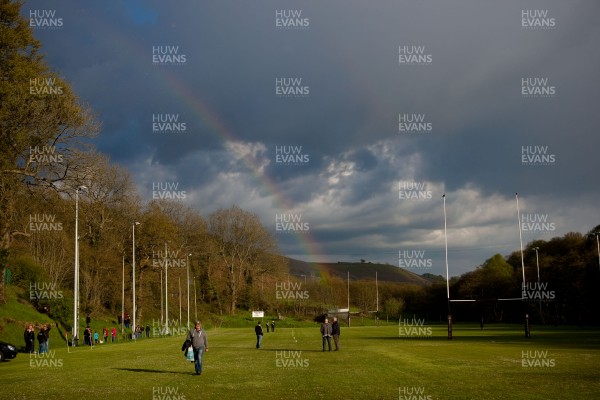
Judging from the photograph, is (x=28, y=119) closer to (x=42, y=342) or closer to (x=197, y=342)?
(x=42, y=342)

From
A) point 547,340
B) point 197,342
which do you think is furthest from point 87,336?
point 547,340

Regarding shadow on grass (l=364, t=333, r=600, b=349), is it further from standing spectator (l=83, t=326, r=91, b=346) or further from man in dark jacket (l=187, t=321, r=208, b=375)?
standing spectator (l=83, t=326, r=91, b=346)

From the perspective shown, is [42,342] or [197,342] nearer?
[197,342]

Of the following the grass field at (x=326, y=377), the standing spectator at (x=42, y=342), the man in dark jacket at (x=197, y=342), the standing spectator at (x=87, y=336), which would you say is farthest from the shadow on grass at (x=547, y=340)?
the standing spectator at (x=87, y=336)

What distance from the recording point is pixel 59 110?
43.8 meters

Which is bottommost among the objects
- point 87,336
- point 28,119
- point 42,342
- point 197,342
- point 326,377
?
point 87,336

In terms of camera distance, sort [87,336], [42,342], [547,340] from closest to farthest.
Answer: [42,342] < [547,340] < [87,336]

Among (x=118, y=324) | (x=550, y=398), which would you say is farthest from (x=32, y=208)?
(x=550, y=398)

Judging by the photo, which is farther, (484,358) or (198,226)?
(198,226)

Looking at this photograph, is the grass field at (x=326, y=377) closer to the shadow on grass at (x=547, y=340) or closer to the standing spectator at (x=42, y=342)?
the shadow on grass at (x=547, y=340)

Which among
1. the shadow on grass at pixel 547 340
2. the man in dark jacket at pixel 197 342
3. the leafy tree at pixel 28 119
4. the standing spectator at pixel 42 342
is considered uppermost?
the leafy tree at pixel 28 119

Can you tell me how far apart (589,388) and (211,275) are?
102 m

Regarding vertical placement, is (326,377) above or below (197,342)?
below

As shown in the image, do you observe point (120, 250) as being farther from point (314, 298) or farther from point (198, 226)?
point (314, 298)
